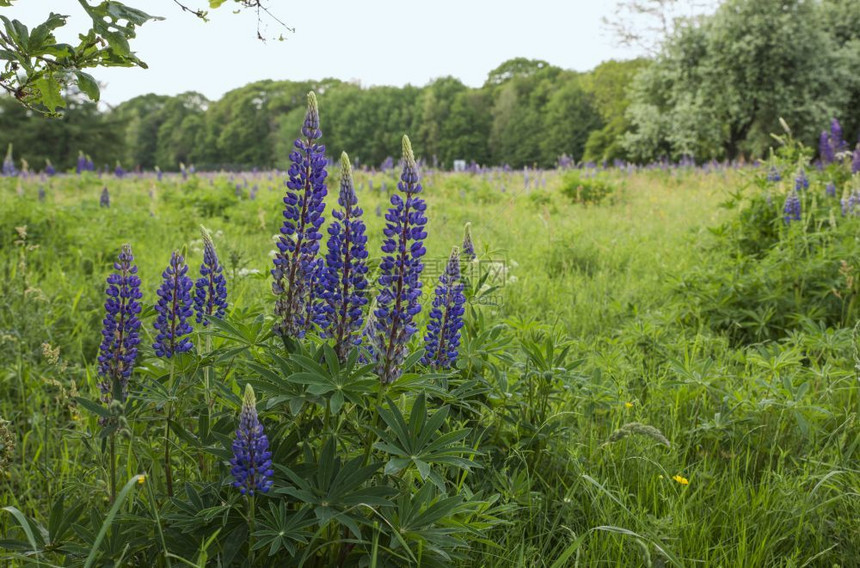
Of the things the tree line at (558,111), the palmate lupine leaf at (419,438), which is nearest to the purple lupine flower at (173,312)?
the palmate lupine leaf at (419,438)

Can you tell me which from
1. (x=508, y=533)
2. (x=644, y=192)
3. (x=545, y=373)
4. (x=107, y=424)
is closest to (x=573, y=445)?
(x=545, y=373)

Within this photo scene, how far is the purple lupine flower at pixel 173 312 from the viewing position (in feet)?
5.44

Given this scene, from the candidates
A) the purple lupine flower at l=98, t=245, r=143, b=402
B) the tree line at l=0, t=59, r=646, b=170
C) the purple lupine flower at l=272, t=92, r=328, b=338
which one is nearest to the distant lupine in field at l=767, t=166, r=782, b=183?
the purple lupine flower at l=272, t=92, r=328, b=338

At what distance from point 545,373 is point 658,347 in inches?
58.6

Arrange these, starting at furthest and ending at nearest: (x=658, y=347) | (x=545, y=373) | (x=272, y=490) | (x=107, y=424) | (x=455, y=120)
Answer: (x=455, y=120) < (x=658, y=347) < (x=545, y=373) < (x=107, y=424) < (x=272, y=490)

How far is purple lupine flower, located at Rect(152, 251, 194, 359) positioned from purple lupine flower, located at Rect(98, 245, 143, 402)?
8 centimetres

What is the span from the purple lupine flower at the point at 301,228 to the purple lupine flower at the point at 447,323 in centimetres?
44

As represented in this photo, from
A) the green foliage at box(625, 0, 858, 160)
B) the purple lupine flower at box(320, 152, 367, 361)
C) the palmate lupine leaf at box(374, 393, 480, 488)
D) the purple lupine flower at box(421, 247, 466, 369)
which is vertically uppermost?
the green foliage at box(625, 0, 858, 160)

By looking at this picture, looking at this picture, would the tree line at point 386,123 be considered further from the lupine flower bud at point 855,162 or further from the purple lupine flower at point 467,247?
the purple lupine flower at point 467,247

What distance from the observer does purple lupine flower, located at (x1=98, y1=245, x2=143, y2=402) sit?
168 centimetres

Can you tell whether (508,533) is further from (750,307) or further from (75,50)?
(750,307)

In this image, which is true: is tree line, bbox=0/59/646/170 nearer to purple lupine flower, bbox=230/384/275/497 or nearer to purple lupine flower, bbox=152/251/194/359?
purple lupine flower, bbox=152/251/194/359

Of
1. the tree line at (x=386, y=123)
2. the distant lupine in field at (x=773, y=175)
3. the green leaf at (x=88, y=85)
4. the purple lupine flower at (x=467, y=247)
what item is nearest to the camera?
the green leaf at (x=88, y=85)

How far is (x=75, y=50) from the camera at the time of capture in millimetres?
1469
